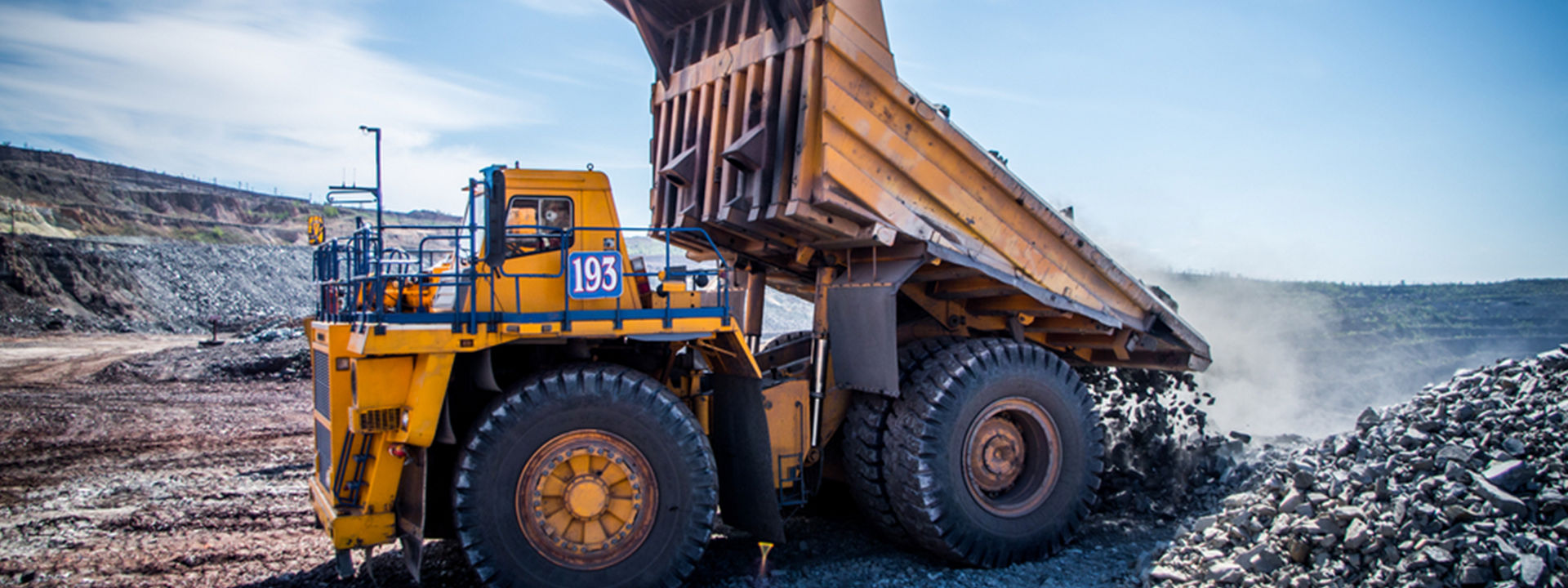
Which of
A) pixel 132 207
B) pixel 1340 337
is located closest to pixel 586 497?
pixel 1340 337

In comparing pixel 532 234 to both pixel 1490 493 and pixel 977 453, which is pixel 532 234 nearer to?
pixel 977 453

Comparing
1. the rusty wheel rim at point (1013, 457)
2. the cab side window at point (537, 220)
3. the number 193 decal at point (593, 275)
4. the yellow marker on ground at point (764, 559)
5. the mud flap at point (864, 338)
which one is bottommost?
the yellow marker on ground at point (764, 559)

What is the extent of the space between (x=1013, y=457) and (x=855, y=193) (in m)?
2.39

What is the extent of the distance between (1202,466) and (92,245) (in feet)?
115

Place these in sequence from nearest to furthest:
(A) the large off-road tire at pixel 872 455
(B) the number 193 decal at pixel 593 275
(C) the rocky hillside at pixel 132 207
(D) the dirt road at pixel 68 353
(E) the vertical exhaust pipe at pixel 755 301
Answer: (B) the number 193 decal at pixel 593 275 → (A) the large off-road tire at pixel 872 455 → (E) the vertical exhaust pipe at pixel 755 301 → (D) the dirt road at pixel 68 353 → (C) the rocky hillside at pixel 132 207

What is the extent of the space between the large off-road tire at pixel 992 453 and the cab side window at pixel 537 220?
2.61 meters

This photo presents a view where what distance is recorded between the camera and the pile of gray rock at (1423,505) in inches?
168

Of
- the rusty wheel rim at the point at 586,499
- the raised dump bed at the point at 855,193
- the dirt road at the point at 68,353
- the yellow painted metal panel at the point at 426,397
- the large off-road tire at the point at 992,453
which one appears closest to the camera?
the yellow painted metal panel at the point at 426,397

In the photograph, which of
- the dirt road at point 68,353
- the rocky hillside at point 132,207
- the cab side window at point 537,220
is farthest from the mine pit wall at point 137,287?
the cab side window at point 537,220

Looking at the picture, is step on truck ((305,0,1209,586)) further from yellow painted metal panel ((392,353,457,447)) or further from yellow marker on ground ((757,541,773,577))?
yellow marker on ground ((757,541,773,577))

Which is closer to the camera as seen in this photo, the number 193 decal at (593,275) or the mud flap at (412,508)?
Answer: the mud flap at (412,508)

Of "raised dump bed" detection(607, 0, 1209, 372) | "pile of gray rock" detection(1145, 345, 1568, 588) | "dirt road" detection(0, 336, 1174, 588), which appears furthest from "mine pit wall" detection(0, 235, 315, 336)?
"pile of gray rock" detection(1145, 345, 1568, 588)

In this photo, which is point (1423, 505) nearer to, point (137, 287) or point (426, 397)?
point (426, 397)

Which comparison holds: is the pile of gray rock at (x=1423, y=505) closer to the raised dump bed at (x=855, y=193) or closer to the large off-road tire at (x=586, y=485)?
the raised dump bed at (x=855, y=193)
